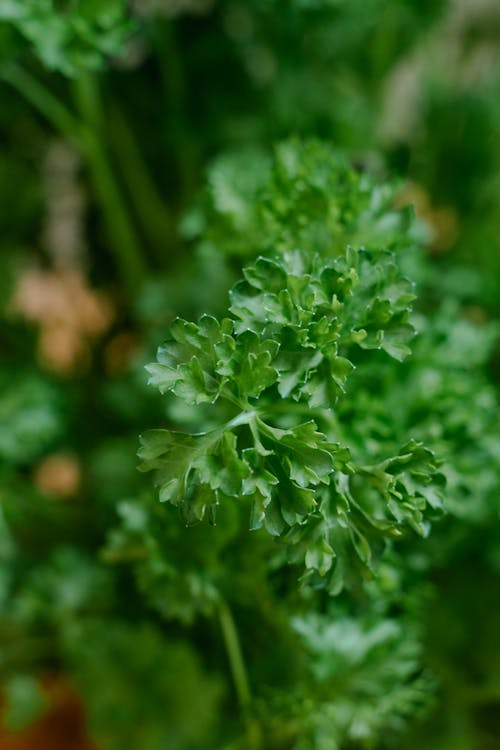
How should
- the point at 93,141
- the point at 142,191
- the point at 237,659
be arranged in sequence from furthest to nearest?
the point at 142,191
the point at 93,141
the point at 237,659

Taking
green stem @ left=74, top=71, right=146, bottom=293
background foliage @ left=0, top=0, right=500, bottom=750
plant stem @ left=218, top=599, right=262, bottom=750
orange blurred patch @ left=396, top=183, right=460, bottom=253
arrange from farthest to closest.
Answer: orange blurred patch @ left=396, top=183, right=460, bottom=253 < green stem @ left=74, top=71, right=146, bottom=293 < plant stem @ left=218, top=599, right=262, bottom=750 < background foliage @ left=0, top=0, right=500, bottom=750

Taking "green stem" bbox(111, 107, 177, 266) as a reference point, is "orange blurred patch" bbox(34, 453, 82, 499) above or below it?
below

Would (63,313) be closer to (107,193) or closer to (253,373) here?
(107,193)

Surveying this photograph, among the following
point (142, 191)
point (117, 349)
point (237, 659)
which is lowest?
point (237, 659)

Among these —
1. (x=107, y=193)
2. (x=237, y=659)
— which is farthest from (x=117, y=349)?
(x=237, y=659)

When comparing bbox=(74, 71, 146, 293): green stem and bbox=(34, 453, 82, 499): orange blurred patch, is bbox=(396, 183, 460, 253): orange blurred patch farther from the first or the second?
bbox=(34, 453, 82, 499): orange blurred patch

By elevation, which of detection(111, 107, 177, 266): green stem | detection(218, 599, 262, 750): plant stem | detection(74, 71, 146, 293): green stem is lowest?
detection(218, 599, 262, 750): plant stem

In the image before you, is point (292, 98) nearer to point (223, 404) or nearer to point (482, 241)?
point (482, 241)

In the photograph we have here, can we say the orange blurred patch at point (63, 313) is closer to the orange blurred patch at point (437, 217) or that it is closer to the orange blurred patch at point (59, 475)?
the orange blurred patch at point (59, 475)

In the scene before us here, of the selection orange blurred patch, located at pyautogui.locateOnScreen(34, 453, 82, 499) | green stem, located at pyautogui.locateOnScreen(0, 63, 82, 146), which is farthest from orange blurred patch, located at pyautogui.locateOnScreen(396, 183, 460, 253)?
orange blurred patch, located at pyautogui.locateOnScreen(34, 453, 82, 499)
